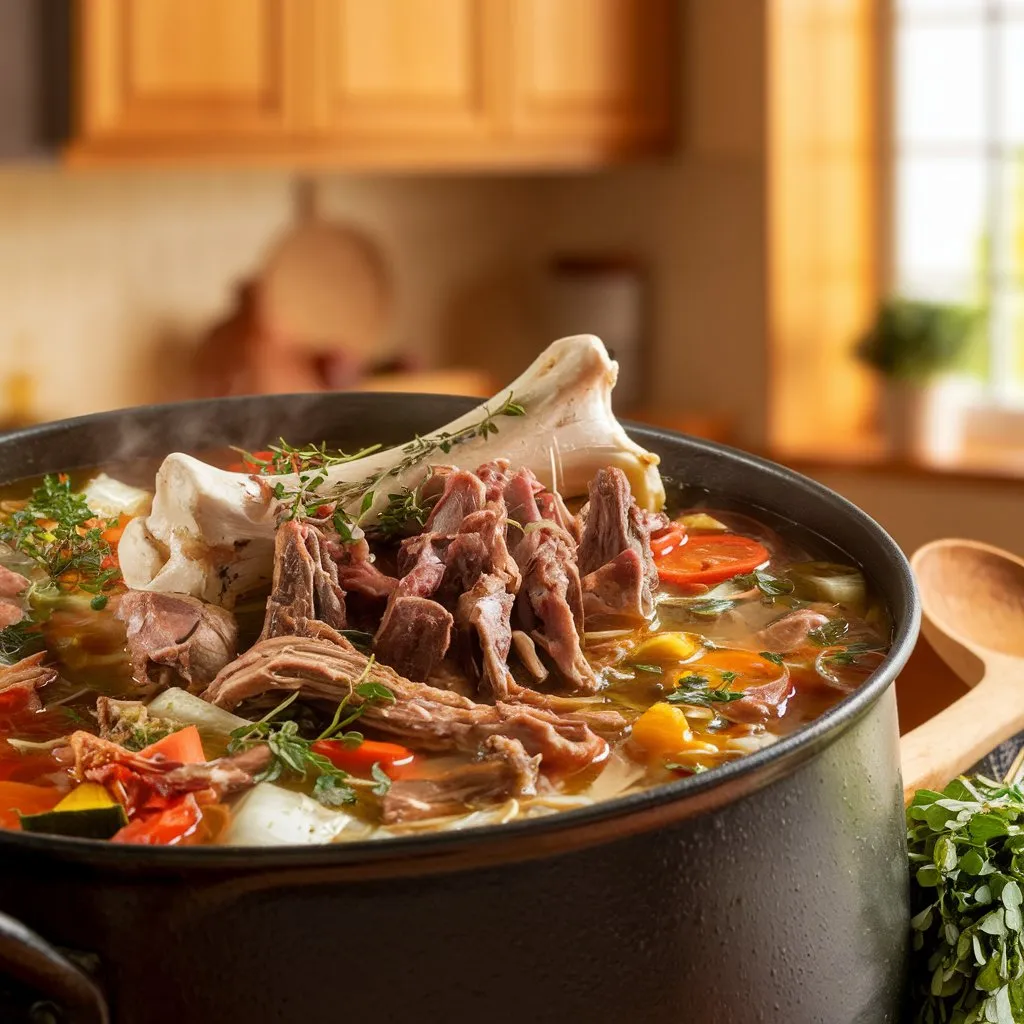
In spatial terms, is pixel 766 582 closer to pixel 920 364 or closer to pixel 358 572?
pixel 358 572

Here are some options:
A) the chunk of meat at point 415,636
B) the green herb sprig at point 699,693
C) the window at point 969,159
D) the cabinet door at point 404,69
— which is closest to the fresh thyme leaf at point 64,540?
the chunk of meat at point 415,636

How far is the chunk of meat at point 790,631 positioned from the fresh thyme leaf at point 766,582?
0.08 metres

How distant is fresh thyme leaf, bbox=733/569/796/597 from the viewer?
1541mm

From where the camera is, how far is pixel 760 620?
1.48 metres

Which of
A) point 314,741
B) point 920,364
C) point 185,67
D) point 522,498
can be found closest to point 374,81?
point 185,67

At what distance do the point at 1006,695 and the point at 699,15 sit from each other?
3.64 metres

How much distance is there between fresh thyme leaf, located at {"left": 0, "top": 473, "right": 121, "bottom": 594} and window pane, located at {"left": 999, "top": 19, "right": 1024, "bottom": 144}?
3788 mm

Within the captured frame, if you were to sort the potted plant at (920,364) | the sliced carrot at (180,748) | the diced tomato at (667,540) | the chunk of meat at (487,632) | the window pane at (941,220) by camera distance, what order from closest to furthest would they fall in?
the sliced carrot at (180,748)
the chunk of meat at (487,632)
the diced tomato at (667,540)
the potted plant at (920,364)
the window pane at (941,220)

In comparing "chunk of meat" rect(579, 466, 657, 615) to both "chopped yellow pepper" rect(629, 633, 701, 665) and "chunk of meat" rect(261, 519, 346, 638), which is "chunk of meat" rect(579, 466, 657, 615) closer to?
"chopped yellow pepper" rect(629, 633, 701, 665)

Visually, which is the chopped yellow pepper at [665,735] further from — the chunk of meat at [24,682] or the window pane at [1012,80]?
the window pane at [1012,80]

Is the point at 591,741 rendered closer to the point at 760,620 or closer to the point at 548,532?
the point at 548,532

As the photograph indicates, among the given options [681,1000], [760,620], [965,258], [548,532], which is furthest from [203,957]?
[965,258]

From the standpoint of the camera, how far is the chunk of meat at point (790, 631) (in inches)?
55.8

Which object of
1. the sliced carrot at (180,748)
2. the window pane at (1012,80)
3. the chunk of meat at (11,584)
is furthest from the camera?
the window pane at (1012,80)
